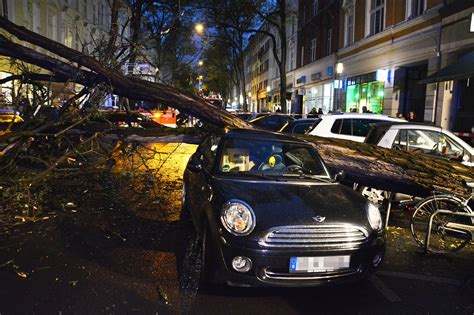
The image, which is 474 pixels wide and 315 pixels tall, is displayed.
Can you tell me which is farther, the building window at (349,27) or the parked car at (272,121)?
the building window at (349,27)

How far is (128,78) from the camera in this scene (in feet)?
24.2

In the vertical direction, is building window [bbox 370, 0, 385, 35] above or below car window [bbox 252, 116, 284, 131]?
above

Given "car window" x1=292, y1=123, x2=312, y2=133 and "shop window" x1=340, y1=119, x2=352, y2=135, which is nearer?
"shop window" x1=340, y1=119, x2=352, y2=135

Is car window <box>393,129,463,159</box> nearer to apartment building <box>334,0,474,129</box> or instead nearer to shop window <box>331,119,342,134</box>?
shop window <box>331,119,342,134</box>

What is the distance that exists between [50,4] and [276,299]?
1329 inches

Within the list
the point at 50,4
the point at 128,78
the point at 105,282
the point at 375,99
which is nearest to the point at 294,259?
the point at 105,282

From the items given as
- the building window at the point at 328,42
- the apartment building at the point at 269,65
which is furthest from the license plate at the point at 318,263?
the apartment building at the point at 269,65

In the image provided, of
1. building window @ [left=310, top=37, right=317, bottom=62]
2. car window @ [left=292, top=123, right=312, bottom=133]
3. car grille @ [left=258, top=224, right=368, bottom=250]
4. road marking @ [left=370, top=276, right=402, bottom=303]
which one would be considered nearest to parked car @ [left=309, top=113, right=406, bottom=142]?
car window @ [left=292, top=123, right=312, bottom=133]

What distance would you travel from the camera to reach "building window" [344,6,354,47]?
990 inches

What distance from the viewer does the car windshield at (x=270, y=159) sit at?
4969mm

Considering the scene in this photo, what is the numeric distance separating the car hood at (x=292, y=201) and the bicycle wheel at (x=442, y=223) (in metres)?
1.63

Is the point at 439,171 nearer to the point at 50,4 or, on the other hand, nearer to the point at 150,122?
the point at 150,122

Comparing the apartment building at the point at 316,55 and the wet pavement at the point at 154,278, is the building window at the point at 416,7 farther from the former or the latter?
the wet pavement at the point at 154,278

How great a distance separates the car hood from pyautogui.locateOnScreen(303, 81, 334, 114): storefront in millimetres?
22977
